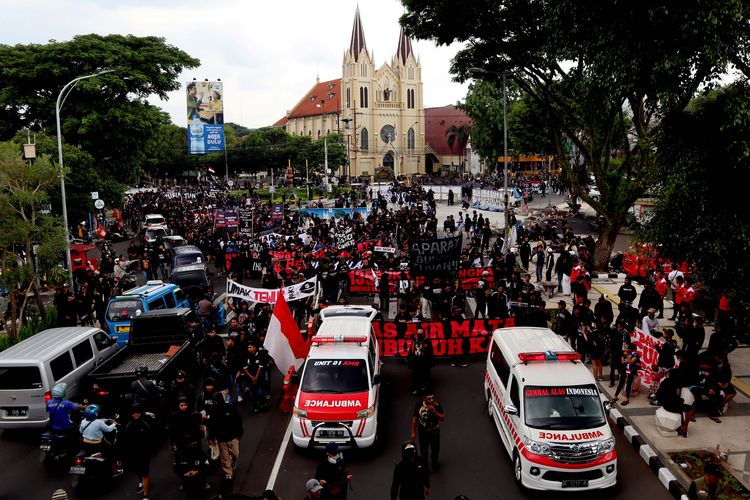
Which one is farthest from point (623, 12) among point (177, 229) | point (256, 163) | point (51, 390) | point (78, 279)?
point (256, 163)

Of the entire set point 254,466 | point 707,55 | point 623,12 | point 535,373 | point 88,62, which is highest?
point 88,62

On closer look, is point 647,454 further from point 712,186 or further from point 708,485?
point 712,186

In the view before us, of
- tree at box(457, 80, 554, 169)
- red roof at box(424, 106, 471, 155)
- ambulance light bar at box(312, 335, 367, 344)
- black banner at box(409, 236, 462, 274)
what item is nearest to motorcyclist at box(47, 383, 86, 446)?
ambulance light bar at box(312, 335, 367, 344)

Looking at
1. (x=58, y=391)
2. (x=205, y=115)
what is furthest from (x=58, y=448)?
(x=205, y=115)

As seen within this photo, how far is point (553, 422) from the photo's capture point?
9148mm

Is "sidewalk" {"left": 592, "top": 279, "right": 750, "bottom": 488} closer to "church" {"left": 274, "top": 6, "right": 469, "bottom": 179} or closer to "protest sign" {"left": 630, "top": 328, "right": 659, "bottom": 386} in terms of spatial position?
"protest sign" {"left": 630, "top": 328, "right": 659, "bottom": 386}

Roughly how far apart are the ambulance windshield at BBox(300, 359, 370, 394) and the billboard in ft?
115

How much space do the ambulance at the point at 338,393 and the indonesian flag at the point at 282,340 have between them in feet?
3.72

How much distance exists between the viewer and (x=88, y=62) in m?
35.2

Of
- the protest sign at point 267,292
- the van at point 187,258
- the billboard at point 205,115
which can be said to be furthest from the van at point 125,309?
the billboard at point 205,115

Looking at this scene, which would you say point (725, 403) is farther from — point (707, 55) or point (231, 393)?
point (231, 393)

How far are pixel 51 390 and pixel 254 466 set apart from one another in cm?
382

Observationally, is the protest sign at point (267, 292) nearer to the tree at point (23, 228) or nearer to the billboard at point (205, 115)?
the tree at point (23, 228)

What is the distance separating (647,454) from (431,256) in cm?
951
